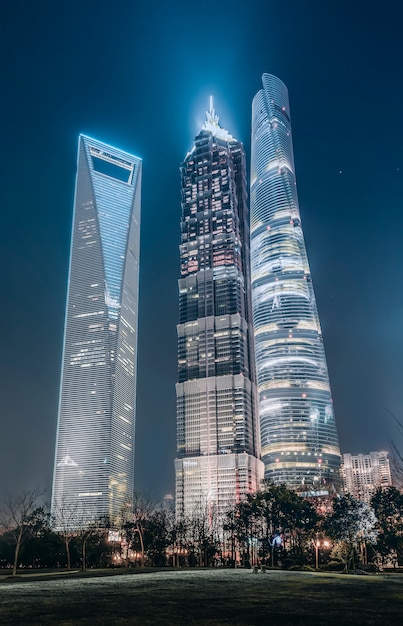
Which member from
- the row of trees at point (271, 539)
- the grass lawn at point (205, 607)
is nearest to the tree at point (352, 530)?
the row of trees at point (271, 539)

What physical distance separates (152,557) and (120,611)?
3193 inches

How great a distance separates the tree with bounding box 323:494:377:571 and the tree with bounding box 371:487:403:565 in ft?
8.81

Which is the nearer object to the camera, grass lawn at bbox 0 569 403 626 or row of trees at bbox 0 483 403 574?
grass lawn at bbox 0 569 403 626

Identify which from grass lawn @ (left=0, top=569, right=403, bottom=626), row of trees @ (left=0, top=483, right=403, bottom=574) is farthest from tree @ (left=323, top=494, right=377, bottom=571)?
grass lawn @ (left=0, top=569, right=403, bottom=626)

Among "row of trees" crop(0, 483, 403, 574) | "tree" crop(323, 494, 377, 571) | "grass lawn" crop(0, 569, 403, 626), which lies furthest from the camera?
"row of trees" crop(0, 483, 403, 574)

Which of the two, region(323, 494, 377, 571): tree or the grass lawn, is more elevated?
region(323, 494, 377, 571): tree

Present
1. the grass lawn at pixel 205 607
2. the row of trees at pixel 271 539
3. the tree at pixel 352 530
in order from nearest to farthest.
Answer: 1. the grass lawn at pixel 205 607
2. the tree at pixel 352 530
3. the row of trees at pixel 271 539

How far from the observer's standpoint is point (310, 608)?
81.5 ft

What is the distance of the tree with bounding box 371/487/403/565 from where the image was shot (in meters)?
82.0

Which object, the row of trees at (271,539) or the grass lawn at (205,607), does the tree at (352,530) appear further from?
the grass lawn at (205,607)

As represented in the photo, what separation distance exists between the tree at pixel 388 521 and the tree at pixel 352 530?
2.69 meters

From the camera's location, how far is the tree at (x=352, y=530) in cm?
7288

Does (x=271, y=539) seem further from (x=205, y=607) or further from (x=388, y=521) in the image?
(x=205, y=607)

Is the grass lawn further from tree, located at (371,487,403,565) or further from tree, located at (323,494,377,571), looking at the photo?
tree, located at (371,487,403,565)
